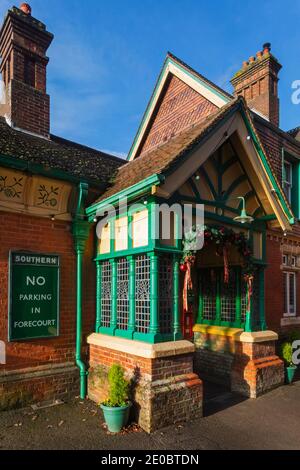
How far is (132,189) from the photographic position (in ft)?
18.7

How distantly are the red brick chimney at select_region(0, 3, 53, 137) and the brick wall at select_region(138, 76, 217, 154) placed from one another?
458 cm

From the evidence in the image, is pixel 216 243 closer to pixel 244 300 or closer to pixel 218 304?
pixel 244 300

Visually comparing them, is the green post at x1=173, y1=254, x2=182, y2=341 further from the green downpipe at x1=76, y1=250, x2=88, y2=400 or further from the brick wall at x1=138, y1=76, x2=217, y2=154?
the brick wall at x1=138, y1=76, x2=217, y2=154

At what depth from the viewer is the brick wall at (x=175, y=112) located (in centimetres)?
1136

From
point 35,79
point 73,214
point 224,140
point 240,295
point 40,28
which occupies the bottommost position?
point 240,295

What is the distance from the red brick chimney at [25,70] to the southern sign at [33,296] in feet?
13.0

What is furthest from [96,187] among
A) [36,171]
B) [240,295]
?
[240,295]

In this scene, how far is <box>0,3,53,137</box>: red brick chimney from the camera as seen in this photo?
866 cm

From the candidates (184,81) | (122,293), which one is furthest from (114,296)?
(184,81)

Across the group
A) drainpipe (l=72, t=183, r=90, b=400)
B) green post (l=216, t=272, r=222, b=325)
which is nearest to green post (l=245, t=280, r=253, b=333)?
green post (l=216, t=272, r=222, b=325)

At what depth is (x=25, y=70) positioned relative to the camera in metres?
9.10

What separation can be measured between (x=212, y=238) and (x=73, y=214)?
2796 mm

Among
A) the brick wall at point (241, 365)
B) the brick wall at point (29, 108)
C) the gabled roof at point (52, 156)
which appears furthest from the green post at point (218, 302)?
the brick wall at point (29, 108)
